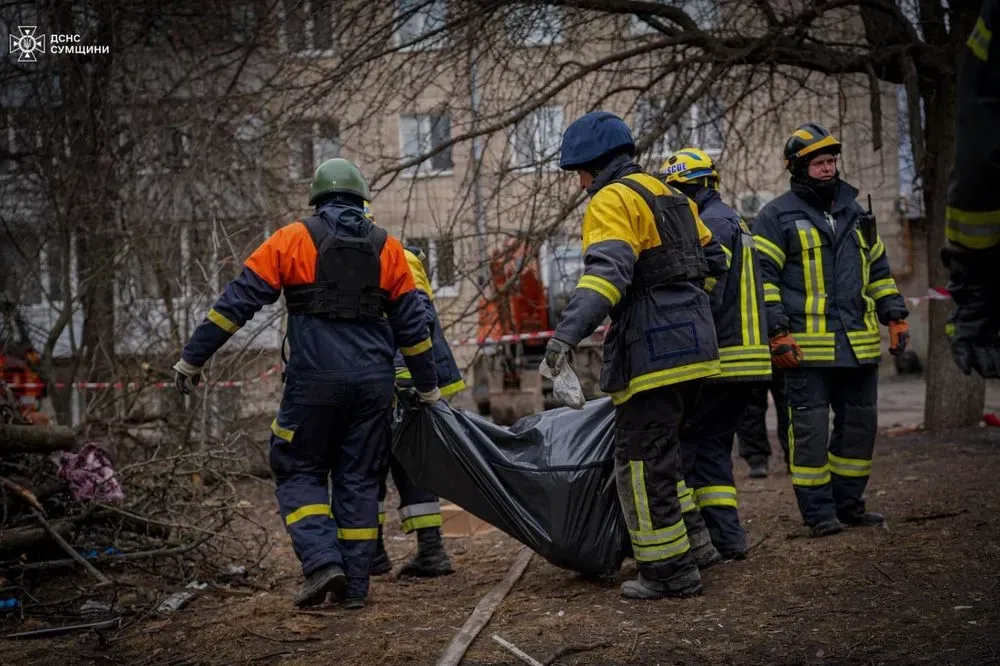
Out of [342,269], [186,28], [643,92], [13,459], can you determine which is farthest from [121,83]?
[342,269]

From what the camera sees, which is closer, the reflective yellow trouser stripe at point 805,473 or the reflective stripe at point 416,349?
the reflective stripe at point 416,349

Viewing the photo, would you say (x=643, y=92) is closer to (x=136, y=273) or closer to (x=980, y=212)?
(x=136, y=273)

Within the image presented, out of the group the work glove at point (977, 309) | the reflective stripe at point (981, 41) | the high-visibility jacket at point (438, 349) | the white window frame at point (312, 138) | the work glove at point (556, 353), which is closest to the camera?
the reflective stripe at point (981, 41)

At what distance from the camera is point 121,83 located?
35.3 feet

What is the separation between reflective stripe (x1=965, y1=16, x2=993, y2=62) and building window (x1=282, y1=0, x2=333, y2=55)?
6284mm

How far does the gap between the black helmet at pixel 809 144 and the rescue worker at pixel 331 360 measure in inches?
79.7

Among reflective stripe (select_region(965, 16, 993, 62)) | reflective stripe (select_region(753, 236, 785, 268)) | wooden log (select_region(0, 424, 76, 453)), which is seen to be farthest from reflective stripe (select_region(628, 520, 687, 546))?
wooden log (select_region(0, 424, 76, 453))

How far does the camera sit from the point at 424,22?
845cm

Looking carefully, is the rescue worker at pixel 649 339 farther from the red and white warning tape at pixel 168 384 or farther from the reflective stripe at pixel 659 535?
the red and white warning tape at pixel 168 384

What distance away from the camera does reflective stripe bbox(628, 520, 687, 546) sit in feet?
15.1

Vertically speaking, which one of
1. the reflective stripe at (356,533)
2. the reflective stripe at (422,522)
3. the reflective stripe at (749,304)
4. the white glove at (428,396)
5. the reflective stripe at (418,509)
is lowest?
the reflective stripe at (422,522)

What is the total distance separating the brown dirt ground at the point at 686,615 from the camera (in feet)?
12.7

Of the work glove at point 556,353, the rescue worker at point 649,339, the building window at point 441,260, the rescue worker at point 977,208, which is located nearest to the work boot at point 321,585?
the rescue worker at point 649,339

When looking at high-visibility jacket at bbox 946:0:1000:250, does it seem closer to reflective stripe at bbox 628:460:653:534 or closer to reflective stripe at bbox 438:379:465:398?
reflective stripe at bbox 628:460:653:534
